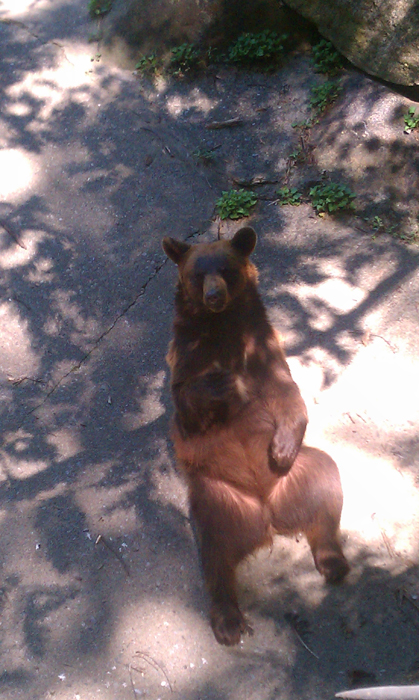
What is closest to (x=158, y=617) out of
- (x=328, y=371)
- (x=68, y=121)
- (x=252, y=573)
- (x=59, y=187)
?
(x=252, y=573)

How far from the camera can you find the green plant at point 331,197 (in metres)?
5.61

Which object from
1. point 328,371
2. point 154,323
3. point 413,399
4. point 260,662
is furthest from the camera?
point 154,323

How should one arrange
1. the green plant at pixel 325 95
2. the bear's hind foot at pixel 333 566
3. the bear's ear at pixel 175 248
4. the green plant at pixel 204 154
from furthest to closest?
the green plant at pixel 204 154 < the green plant at pixel 325 95 < the bear's ear at pixel 175 248 < the bear's hind foot at pixel 333 566

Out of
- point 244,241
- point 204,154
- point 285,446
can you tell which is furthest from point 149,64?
point 285,446

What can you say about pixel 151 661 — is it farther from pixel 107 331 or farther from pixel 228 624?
pixel 107 331

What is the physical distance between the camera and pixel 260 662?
133 inches

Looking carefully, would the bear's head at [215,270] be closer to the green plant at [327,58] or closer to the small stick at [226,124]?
the small stick at [226,124]

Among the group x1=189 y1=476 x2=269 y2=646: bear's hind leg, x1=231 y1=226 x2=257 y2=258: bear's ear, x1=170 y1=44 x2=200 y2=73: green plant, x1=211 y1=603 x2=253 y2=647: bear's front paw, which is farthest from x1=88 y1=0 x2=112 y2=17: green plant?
x1=211 y1=603 x2=253 y2=647: bear's front paw

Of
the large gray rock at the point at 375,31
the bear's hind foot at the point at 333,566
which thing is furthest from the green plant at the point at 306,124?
the bear's hind foot at the point at 333,566

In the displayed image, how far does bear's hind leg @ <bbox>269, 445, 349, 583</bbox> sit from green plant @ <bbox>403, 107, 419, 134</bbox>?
11.8 feet

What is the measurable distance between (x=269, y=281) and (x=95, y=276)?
1.79 metres

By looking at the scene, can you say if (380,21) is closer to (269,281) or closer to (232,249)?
(269,281)

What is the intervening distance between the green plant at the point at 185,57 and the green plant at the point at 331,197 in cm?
226

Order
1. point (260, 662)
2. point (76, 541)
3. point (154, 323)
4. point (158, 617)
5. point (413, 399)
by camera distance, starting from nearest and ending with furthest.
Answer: point (260, 662) < point (158, 617) < point (76, 541) < point (413, 399) < point (154, 323)
